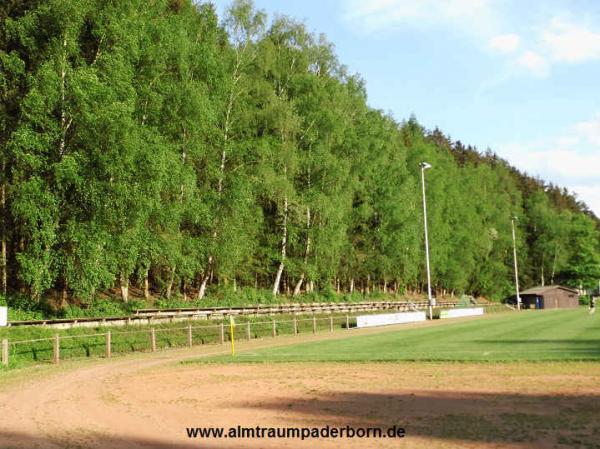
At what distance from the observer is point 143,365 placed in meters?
20.9

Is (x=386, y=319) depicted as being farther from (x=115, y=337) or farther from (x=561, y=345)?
(x=561, y=345)

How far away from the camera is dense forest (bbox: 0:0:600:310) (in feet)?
88.3

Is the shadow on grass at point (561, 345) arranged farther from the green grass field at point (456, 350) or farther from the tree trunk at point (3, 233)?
the tree trunk at point (3, 233)

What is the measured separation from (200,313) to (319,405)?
2410 centimetres

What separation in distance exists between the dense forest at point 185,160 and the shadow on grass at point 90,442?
17.7 m

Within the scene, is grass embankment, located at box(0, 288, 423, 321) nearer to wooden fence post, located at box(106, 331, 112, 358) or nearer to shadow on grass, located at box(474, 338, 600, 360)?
wooden fence post, located at box(106, 331, 112, 358)

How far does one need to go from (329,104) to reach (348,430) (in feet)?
144

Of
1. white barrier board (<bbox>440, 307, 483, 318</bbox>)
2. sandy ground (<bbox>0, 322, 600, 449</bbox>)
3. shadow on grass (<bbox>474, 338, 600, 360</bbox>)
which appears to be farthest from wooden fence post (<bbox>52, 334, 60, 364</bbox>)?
white barrier board (<bbox>440, 307, 483, 318</bbox>)

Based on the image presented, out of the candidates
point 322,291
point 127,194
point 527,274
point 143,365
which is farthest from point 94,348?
point 527,274

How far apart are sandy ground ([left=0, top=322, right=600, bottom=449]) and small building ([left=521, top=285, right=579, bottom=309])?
7658 cm

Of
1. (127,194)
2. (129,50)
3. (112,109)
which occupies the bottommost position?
(127,194)

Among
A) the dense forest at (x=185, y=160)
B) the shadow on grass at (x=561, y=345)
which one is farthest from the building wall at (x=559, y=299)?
the shadow on grass at (x=561, y=345)

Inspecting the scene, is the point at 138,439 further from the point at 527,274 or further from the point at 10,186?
the point at 527,274

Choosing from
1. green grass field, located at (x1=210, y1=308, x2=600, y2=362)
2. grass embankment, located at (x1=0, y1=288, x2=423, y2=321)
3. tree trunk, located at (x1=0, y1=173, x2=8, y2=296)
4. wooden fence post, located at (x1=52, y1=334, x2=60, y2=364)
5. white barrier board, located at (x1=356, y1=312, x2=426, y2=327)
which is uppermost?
tree trunk, located at (x1=0, y1=173, x2=8, y2=296)
